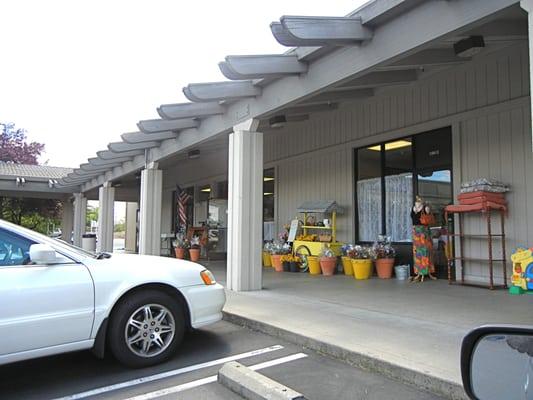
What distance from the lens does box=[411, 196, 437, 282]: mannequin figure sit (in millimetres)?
8383

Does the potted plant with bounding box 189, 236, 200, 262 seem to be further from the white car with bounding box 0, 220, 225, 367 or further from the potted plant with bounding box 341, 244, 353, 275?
the white car with bounding box 0, 220, 225, 367

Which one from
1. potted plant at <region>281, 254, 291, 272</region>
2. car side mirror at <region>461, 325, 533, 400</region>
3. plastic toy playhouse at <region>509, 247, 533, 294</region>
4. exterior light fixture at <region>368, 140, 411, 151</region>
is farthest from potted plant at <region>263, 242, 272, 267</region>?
car side mirror at <region>461, 325, 533, 400</region>

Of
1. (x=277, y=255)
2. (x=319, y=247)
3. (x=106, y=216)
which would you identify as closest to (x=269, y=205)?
(x=277, y=255)

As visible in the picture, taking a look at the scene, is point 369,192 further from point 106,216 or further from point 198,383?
point 106,216

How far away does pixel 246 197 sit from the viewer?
763 centimetres

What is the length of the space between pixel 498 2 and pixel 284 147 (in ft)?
30.6

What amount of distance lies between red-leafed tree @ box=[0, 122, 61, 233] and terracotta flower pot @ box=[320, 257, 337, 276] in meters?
21.0

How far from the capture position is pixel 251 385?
332 cm

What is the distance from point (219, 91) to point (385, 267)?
507cm

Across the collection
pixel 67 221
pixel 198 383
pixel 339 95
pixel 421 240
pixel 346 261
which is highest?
pixel 339 95

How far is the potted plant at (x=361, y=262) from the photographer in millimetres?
9102

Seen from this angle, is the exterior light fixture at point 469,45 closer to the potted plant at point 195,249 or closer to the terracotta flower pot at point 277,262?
the terracotta flower pot at point 277,262

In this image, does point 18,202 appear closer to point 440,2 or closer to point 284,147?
point 284,147

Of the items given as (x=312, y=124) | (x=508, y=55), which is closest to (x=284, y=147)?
(x=312, y=124)
